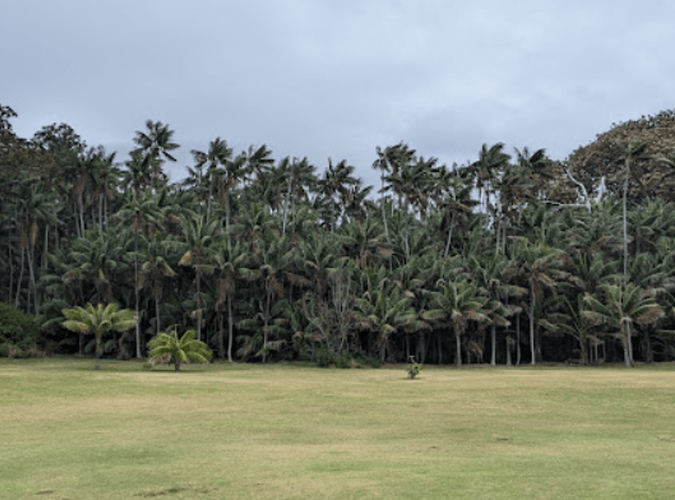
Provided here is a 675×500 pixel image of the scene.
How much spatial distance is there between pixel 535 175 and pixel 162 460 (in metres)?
64.6

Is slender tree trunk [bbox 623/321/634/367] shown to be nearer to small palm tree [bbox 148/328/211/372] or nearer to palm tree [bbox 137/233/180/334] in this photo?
small palm tree [bbox 148/328/211/372]

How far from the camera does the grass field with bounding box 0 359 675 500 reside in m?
10.9

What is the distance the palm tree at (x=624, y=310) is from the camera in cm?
5616

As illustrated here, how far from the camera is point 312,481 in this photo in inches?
443

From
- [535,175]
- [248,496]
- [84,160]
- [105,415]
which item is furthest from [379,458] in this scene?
[535,175]

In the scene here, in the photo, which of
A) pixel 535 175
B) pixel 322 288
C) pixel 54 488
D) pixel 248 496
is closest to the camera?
pixel 248 496

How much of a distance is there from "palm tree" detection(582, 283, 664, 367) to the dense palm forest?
17cm

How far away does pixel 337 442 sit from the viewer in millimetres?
16750

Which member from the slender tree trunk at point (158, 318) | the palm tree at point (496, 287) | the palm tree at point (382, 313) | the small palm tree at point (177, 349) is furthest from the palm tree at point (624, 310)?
the slender tree trunk at point (158, 318)

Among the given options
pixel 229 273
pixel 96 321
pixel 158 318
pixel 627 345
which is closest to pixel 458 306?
pixel 627 345

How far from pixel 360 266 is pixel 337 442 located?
4807cm

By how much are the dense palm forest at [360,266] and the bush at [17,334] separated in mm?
982

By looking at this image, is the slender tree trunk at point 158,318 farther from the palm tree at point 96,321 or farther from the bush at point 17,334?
the palm tree at point 96,321

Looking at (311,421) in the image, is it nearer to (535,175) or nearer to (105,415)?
(105,415)
